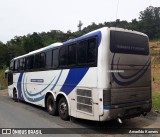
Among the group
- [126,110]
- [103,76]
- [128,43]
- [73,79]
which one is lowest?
[126,110]

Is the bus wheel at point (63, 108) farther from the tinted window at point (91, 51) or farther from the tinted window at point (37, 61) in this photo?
the tinted window at point (37, 61)

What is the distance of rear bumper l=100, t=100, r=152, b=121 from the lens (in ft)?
24.4

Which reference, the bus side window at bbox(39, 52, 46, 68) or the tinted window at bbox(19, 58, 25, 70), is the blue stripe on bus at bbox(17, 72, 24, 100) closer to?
the tinted window at bbox(19, 58, 25, 70)

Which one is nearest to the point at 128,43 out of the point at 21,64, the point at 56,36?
the point at 21,64

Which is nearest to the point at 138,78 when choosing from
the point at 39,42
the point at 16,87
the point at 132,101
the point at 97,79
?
the point at 132,101

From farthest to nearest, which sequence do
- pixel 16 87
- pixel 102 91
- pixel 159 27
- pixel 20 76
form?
pixel 159 27
pixel 16 87
pixel 20 76
pixel 102 91

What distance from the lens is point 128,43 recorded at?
826cm

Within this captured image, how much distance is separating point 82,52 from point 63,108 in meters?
2.55

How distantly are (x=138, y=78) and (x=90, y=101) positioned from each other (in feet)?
6.05

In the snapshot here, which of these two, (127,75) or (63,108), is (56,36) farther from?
(127,75)

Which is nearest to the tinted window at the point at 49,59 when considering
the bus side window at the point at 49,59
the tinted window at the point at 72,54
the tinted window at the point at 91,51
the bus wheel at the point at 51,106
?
the bus side window at the point at 49,59

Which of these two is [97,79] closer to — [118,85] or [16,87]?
[118,85]

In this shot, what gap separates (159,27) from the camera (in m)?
102

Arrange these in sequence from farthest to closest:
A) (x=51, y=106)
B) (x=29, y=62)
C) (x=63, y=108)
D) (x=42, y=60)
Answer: (x=29, y=62) → (x=42, y=60) → (x=51, y=106) → (x=63, y=108)
